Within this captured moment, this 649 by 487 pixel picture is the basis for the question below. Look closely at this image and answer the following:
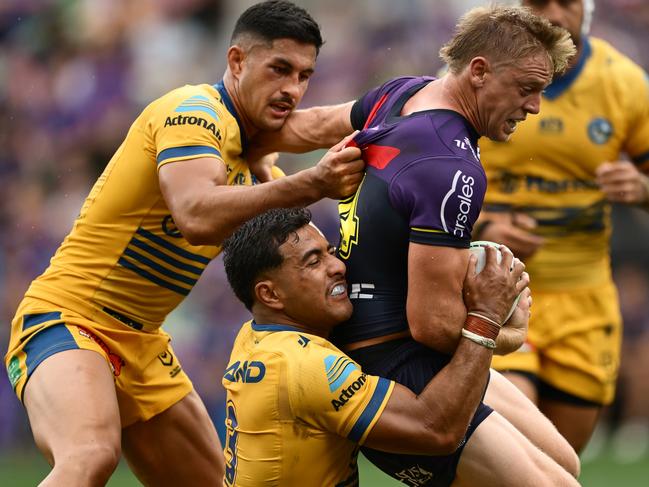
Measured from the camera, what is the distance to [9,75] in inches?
492

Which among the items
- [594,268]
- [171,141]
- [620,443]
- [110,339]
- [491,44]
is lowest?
[620,443]

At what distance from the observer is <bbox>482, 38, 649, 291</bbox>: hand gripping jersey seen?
277 inches

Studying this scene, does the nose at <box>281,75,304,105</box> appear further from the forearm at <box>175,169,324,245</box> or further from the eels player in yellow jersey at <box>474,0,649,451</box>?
the eels player in yellow jersey at <box>474,0,649,451</box>

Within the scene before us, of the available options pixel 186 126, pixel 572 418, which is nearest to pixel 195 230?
pixel 186 126

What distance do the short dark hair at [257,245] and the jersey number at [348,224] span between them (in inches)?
6.1

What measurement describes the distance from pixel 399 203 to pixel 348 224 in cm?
35

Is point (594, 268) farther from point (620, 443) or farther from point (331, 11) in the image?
point (331, 11)

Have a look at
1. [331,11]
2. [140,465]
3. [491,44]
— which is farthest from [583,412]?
[331,11]

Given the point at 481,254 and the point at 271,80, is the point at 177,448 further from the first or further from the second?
the point at 481,254

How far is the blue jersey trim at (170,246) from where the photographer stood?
5699 mm

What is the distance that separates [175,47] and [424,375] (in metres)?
8.90

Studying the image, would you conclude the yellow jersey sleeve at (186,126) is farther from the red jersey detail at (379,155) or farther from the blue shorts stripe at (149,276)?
the red jersey detail at (379,155)

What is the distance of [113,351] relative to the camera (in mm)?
5754

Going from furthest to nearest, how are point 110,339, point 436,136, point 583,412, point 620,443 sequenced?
1. point 620,443
2. point 583,412
3. point 110,339
4. point 436,136
